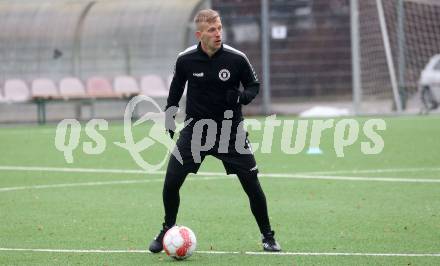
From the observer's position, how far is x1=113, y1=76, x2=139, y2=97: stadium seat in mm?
30594

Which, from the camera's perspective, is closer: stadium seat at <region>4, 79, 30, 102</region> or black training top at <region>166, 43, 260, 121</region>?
black training top at <region>166, 43, 260, 121</region>

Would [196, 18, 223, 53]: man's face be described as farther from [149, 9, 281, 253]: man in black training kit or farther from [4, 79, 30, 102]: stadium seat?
[4, 79, 30, 102]: stadium seat

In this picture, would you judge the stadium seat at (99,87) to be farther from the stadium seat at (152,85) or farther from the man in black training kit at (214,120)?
the man in black training kit at (214,120)

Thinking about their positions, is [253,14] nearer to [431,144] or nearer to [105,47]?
[105,47]

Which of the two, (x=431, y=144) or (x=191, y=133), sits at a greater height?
(x=191, y=133)

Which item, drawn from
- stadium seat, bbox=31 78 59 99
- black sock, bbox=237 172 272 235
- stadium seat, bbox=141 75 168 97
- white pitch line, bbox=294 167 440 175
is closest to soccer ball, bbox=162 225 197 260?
Result: black sock, bbox=237 172 272 235

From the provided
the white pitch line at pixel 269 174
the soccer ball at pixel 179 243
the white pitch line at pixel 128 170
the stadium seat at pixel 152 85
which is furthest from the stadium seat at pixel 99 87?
the soccer ball at pixel 179 243

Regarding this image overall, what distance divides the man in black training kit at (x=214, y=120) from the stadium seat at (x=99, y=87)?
21265 mm

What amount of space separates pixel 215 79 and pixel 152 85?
21.6m

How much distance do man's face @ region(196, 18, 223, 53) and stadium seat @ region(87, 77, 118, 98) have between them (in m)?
21.4

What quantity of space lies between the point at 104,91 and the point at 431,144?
1249cm

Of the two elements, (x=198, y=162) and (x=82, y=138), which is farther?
(x=82, y=138)

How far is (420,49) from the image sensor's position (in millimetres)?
31000

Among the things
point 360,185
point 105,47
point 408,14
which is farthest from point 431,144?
point 105,47
